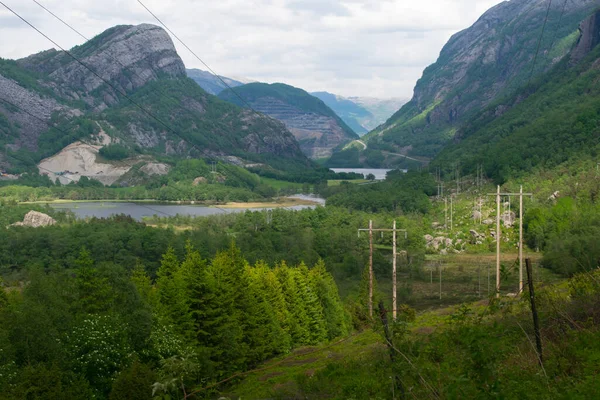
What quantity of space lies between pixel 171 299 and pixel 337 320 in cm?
1968

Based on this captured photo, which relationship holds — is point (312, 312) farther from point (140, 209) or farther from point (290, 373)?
point (140, 209)

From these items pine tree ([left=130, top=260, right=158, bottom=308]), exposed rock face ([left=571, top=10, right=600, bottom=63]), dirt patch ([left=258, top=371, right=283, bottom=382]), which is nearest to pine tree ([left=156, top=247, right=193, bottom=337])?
pine tree ([left=130, top=260, right=158, bottom=308])

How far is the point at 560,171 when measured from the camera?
123m

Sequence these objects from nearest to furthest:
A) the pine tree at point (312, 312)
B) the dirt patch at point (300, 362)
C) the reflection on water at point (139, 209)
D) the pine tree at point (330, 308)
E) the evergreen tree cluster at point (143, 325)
Answer: the evergreen tree cluster at point (143, 325) < the dirt patch at point (300, 362) < the pine tree at point (312, 312) < the pine tree at point (330, 308) < the reflection on water at point (139, 209)

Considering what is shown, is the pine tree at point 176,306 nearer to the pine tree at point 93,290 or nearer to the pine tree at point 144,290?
the pine tree at point 144,290

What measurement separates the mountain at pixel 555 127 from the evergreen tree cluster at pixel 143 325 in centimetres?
6904

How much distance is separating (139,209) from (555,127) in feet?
325

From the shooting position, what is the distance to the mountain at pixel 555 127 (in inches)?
5217

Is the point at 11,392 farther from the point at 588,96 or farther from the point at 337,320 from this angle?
the point at 588,96

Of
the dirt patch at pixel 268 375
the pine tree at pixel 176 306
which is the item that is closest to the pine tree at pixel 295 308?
the pine tree at pixel 176 306

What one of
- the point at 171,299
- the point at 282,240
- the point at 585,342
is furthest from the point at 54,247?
the point at 585,342

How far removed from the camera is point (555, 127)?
144 m

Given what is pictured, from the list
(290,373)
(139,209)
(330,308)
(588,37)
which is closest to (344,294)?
(330,308)

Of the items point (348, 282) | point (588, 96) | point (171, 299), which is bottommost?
point (348, 282)
